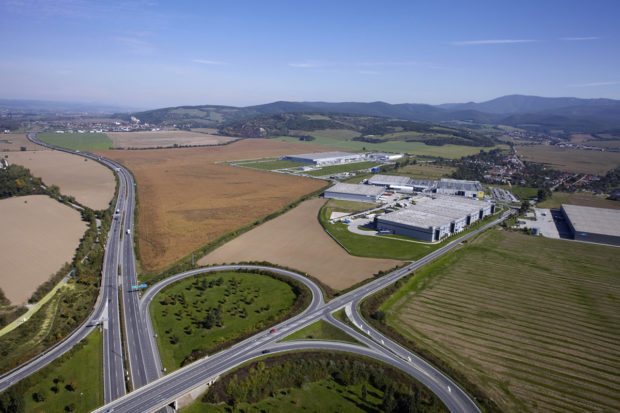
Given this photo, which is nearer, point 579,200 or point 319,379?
point 319,379

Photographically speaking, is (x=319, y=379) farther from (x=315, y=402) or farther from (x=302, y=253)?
(x=302, y=253)

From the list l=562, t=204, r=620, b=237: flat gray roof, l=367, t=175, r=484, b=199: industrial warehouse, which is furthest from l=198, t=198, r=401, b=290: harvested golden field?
l=367, t=175, r=484, b=199: industrial warehouse

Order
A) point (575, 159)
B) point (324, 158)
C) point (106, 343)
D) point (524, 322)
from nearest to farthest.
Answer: point (106, 343)
point (524, 322)
point (324, 158)
point (575, 159)

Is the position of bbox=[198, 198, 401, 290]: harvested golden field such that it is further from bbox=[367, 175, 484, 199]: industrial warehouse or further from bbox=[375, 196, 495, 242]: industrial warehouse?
bbox=[367, 175, 484, 199]: industrial warehouse

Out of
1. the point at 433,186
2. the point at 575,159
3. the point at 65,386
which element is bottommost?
the point at 65,386

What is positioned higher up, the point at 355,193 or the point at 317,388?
the point at 355,193

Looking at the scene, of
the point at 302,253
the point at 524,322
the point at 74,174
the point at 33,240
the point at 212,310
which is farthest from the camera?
the point at 74,174

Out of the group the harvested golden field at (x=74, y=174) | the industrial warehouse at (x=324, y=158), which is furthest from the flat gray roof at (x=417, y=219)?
the industrial warehouse at (x=324, y=158)

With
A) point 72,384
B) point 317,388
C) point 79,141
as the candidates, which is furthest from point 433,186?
point 79,141
